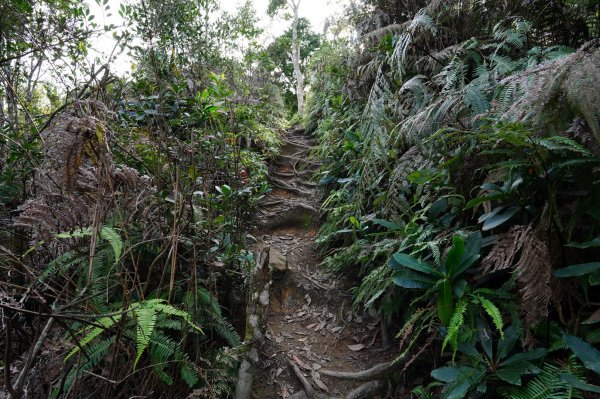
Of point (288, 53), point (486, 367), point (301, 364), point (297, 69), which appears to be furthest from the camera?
point (288, 53)

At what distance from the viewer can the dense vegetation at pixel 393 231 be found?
1.41 metres

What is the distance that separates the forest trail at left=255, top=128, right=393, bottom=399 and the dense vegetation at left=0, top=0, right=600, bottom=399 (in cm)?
28

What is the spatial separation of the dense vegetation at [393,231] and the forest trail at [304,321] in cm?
28

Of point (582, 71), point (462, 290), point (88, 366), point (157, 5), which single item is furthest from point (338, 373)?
point (157, 5)

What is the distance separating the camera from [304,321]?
3182mm

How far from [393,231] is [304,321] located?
1.28 metres

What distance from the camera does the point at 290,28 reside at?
51.5 feet

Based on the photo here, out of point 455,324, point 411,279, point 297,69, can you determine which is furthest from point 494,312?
point 297,69

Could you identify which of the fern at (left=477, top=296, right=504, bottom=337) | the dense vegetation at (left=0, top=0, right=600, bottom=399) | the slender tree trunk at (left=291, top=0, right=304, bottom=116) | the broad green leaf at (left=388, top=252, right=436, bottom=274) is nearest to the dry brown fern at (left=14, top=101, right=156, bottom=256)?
the dense vegetation at (left=0, top=0, right=600, bottom=399)

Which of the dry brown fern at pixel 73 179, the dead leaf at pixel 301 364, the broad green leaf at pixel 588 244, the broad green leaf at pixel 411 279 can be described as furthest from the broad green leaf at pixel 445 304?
the dry brown fern at pixel 73 179

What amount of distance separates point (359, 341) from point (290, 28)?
623 inches

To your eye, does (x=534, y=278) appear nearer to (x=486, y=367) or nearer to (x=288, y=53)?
(x=486, y=367)

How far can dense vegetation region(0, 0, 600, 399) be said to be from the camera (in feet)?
4.64

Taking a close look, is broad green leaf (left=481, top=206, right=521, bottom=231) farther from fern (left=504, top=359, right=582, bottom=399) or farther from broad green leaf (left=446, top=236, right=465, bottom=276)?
fern (left=504, top=359, right=582, bottom=399)
